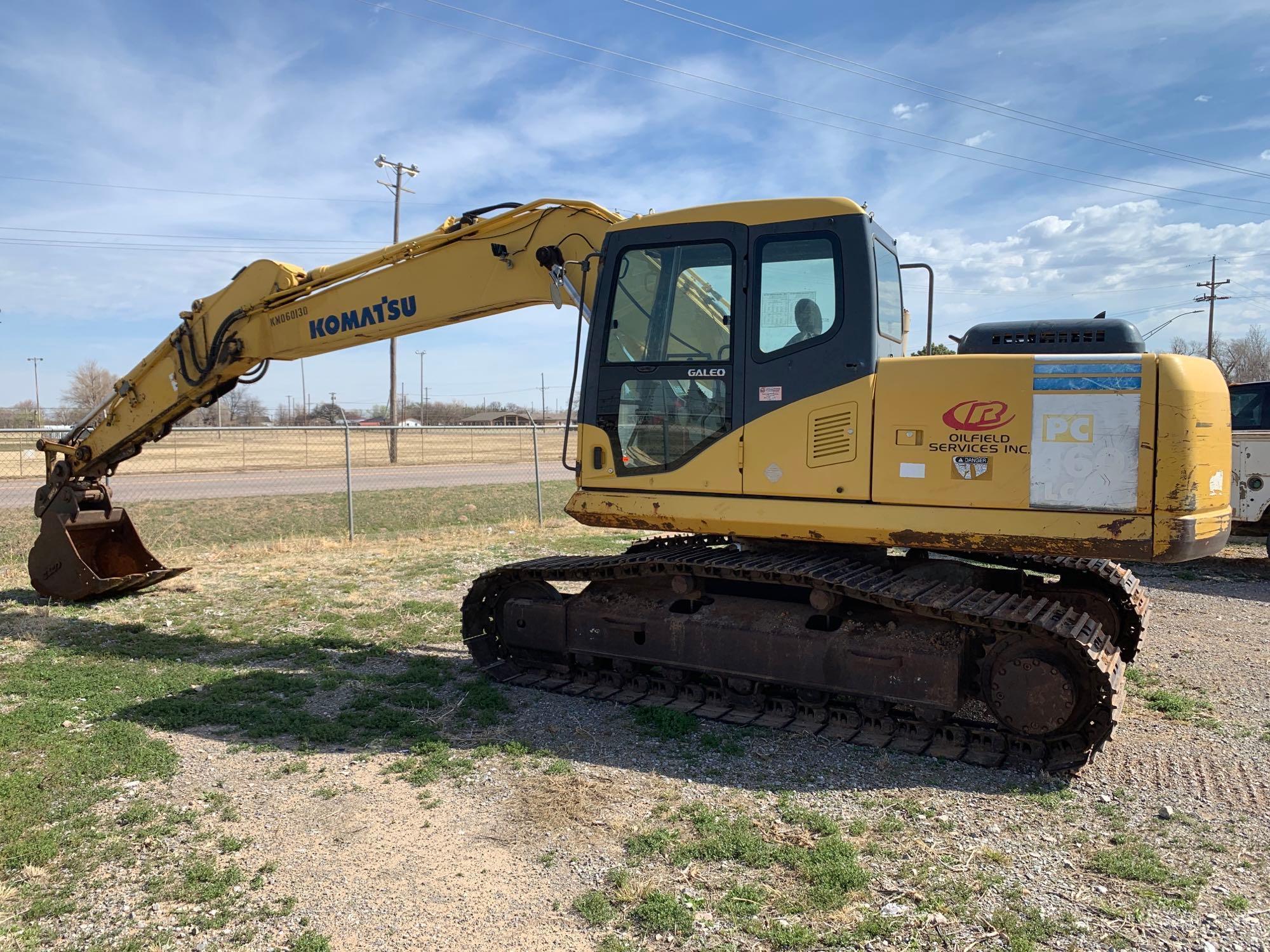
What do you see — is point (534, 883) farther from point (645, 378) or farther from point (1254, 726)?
point (1254, 726)

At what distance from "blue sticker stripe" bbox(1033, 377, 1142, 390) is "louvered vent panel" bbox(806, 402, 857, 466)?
101 cm

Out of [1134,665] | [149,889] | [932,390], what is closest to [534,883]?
[149,889]

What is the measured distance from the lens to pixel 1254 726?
566cm

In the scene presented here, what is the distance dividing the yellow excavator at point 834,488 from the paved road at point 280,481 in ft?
51.2

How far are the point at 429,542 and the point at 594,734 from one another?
838 centimetres

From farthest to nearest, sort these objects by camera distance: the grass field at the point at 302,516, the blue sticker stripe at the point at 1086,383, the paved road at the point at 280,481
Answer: the paved road at the point at 280,481 < the grass field at the point at 302,516 < the blue sticker stripe at the point at 1086,383

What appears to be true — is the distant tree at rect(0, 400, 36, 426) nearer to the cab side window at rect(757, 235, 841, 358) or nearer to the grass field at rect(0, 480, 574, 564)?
the grass field at rect(0, 480, 574, 564)

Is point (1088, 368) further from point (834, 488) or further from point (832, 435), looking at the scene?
point (834, 488)

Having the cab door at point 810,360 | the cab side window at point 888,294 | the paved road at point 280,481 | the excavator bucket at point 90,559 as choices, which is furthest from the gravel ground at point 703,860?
the paved road at point 280,481

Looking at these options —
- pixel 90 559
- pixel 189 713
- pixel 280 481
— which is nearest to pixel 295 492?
pixel 280 481

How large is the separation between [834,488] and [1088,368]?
4.98 ft

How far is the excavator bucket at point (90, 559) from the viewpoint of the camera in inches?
340

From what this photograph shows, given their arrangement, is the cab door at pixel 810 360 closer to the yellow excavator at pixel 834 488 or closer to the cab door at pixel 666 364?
the yellow excavator at pixel 834 488

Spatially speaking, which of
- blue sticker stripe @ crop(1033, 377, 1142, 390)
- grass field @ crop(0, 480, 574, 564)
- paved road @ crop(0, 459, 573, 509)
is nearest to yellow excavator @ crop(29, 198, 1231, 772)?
blue sticker stripe @ crop(1033, 377, 1142, 390)
